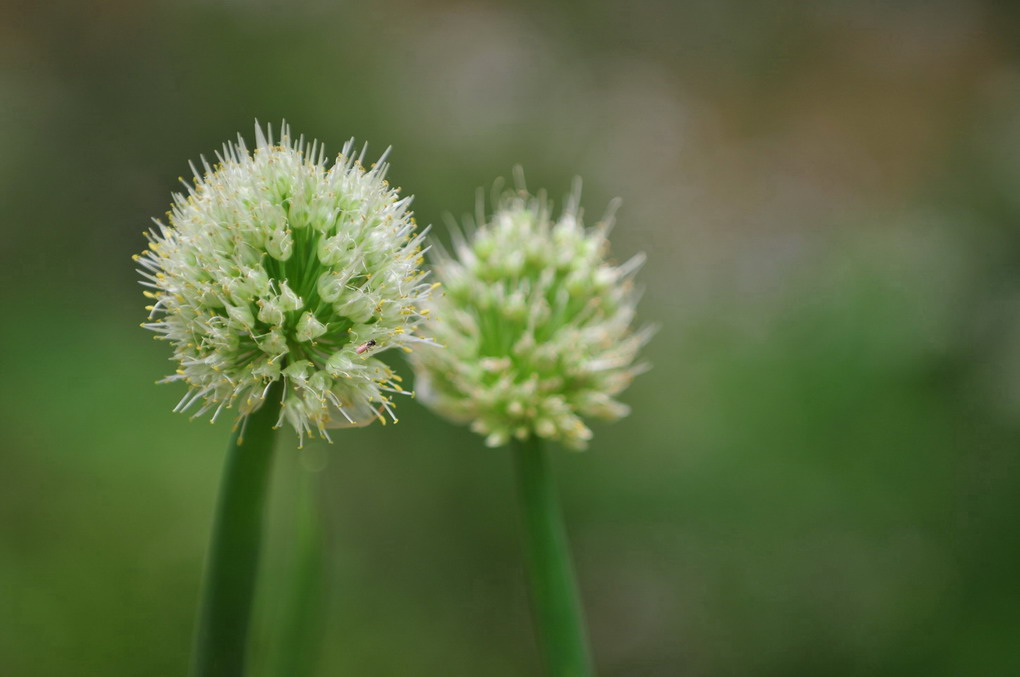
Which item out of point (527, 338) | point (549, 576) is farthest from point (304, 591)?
point (527, 338)

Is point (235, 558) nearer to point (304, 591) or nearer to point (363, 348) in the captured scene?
point (304, 591)

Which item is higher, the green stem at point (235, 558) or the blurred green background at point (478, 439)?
the blurred green background at point (478, 439)

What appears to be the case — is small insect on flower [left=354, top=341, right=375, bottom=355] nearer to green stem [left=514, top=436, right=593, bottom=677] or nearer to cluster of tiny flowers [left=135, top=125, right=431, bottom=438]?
cluster of tiny flowers [left=135, top=125, right=431, bottom=438]

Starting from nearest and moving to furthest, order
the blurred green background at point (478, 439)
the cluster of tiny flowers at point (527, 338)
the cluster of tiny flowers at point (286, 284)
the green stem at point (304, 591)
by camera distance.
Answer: the cluster of tiny flowers at point (286, 284), the green stem at point (304, 591), the cluster of tiny flowers at point (527, 338), the blurred green background at point (478, 439)

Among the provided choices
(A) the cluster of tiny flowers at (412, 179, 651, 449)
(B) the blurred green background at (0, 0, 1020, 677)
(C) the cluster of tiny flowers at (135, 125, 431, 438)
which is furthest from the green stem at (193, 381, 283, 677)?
(B) the blurred green background at (0, 0, 1020, 677)

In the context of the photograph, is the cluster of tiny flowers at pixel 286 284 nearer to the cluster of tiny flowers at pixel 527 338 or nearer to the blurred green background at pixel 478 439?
the cluster of tiny flowers at pixel 527 338

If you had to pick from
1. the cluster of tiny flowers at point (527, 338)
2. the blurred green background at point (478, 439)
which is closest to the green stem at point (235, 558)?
the cluster of tiny flowers at point (527, 338)
